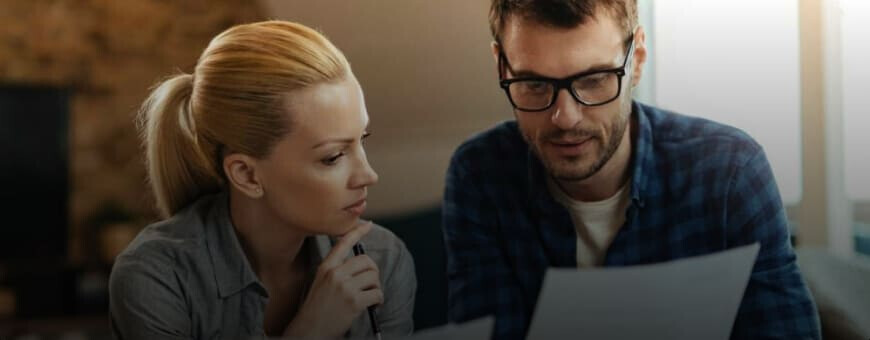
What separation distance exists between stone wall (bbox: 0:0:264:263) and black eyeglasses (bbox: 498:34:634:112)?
A: 20cm

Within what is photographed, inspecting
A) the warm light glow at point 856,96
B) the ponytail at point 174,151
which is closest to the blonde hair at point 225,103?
the ponytail at point 174,151

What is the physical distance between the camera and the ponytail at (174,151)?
723 mm

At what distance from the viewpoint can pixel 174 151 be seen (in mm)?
736

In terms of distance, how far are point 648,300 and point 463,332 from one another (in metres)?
0.16

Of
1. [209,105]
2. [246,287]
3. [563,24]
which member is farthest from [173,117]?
[563,24]

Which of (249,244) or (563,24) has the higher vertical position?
(563,24)

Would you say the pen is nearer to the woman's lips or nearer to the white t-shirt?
the woman's lips

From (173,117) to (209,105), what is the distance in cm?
4

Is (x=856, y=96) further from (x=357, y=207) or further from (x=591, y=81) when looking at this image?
(x=357, y=207)

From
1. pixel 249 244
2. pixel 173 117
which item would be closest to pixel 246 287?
pixel 249 244

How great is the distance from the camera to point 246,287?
2.49ft

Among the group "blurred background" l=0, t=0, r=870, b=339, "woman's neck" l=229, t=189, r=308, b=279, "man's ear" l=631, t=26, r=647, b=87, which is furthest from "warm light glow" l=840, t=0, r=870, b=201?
"woman's neck" l=229, t=189, r=308, b=279

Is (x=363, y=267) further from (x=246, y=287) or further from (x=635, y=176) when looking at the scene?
(x=635, y=176)

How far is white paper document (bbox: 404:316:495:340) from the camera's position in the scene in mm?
731
